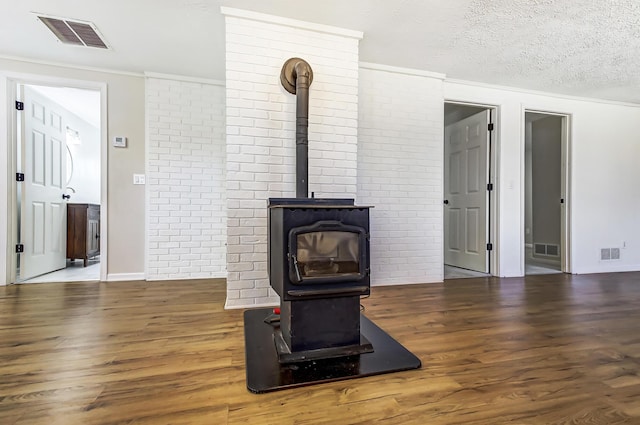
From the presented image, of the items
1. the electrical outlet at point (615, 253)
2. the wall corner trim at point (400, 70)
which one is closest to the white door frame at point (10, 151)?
the wall corner trim at point (400, 70)

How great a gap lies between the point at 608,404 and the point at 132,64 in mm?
4338

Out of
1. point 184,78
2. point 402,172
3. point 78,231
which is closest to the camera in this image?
point 402,172

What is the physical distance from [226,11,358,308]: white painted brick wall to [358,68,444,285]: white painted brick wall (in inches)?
28.3

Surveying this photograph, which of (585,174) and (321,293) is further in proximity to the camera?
(585,174)

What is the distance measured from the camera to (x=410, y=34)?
8.59ft

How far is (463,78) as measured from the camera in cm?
352

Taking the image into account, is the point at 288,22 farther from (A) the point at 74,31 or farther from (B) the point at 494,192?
(B) the point at 494,192

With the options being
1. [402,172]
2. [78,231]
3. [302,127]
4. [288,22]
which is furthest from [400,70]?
[78,231]

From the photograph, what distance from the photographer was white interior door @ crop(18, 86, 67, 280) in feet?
10.9

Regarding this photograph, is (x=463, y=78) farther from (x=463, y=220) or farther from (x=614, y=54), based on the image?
(x=463, y=220)

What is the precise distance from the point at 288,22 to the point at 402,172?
1.81 m

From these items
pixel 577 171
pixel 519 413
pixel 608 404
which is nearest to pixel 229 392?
pixel 519 413

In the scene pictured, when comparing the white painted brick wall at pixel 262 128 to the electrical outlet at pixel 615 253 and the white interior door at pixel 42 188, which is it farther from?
the electrical outlet at pixel 615 253

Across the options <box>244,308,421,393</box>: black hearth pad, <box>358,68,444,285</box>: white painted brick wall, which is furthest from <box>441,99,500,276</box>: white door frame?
<box>244,308,421,393</box>: black hearth pad
